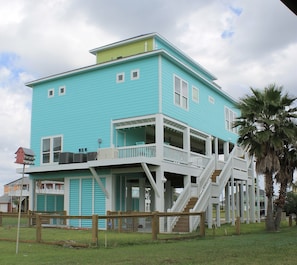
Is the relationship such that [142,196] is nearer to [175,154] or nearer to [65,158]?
[175,154]

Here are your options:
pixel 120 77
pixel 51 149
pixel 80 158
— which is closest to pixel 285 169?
pixel 120 77

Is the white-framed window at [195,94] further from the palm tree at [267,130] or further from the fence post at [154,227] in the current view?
the fence post at [154,227]

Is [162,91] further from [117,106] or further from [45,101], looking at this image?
[45,101]

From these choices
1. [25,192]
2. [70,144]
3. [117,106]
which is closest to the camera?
[117,106]

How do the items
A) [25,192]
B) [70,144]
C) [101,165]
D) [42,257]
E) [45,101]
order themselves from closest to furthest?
[42,257], [101,165], [70,144], [45,101], [25,192]

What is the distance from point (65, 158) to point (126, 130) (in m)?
3.80

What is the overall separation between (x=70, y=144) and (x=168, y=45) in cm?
860

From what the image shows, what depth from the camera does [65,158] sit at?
23766 mm

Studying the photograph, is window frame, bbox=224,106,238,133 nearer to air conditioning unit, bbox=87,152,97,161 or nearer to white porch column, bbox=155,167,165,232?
white porch column, bbox=155,167,165,232

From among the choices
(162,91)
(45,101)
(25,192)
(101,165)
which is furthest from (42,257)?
(25,192)

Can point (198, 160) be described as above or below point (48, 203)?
above

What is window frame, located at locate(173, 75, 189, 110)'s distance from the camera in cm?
2330

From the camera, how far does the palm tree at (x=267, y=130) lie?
20.9 meters

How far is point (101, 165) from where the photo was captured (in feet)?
69.6
